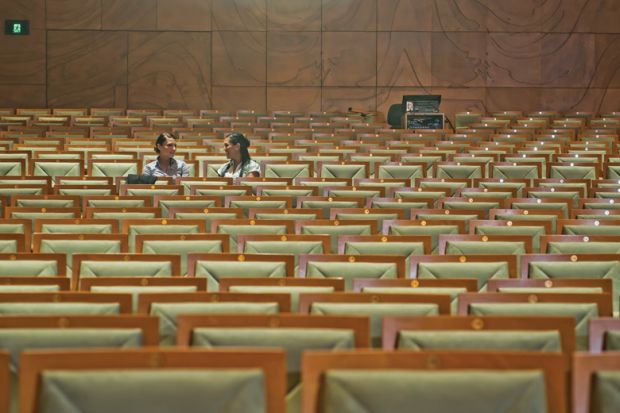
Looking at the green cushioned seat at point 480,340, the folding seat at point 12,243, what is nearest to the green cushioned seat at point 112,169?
the folding seat at point 12,243

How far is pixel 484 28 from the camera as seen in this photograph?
10086 mm

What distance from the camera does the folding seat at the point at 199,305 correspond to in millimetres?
2047

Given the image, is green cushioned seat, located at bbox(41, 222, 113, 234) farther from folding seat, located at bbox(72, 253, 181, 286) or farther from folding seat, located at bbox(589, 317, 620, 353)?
folding seat, located at bbox(589, 317, 620, 353)

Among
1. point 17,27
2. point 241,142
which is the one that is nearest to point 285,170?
point 241,142

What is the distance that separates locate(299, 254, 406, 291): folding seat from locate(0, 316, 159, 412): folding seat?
3.20 ft

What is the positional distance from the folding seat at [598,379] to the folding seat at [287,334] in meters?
0.43

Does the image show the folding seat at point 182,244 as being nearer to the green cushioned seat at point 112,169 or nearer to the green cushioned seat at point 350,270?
the green cushioned seat at point 350,270

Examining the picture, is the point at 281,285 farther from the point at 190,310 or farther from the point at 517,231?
the point at 517,231

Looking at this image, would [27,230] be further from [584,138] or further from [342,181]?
[584,138]

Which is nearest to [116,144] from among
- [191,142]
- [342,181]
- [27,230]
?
[191,142]

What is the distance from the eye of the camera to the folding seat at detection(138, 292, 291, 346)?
80.6 inches

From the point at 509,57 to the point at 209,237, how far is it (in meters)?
7.64

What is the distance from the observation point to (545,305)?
7.04ft

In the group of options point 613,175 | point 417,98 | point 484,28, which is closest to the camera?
point 613,175
